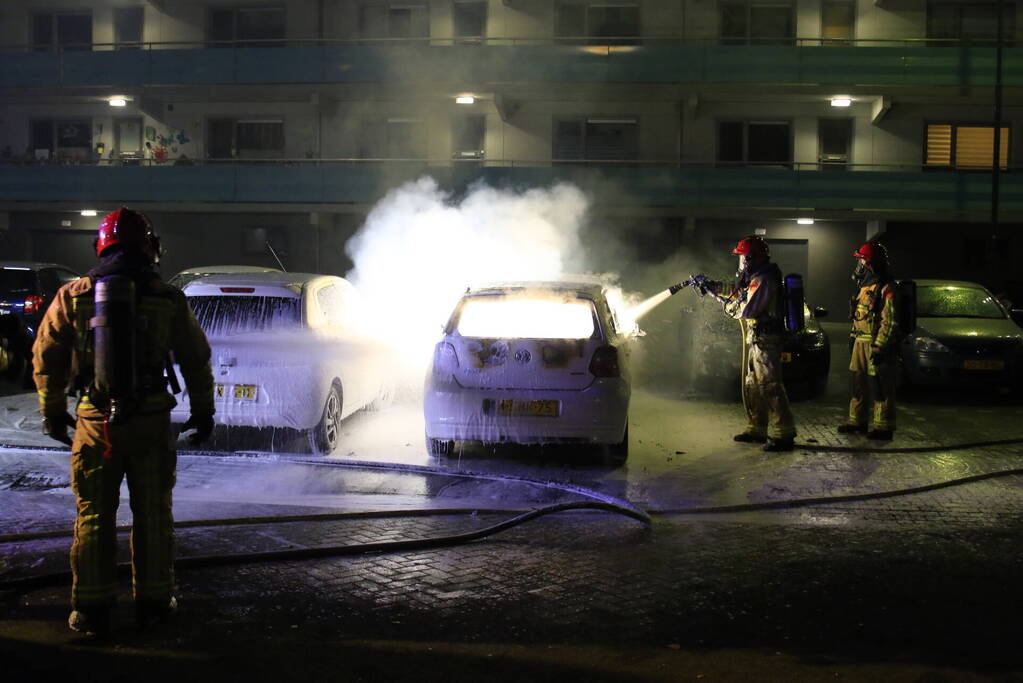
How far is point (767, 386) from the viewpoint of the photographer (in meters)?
9.29

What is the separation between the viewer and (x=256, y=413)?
830 cm

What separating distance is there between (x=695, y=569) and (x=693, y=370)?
28.7 feet

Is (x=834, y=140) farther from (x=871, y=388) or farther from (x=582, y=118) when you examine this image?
(x=871, y=388)

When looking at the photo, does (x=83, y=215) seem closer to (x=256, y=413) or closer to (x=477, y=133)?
(x=477, y=133)

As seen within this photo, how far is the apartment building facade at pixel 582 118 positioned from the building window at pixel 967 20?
0.06 meters

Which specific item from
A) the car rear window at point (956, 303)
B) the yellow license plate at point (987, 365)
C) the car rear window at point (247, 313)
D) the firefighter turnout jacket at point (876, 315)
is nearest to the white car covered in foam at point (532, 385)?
the car rear window at point (247, 313)

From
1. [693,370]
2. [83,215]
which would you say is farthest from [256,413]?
[83,215]

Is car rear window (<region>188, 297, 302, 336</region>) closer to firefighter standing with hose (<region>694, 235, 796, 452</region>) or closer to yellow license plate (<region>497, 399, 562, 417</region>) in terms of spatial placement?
yellow license plate (<region>497, 399, 562, 417</region>)

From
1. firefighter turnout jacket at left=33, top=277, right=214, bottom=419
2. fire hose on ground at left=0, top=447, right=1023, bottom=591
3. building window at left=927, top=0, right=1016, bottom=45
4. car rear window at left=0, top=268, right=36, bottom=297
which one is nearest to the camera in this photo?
firefighter turnout jacket at left=33, top=277, right=214, bottom=419

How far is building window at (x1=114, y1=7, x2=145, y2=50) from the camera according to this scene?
2741 cm

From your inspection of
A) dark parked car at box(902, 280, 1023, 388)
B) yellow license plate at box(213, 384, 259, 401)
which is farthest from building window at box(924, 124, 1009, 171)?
yellow license plate at box(213, 384, 259, 401)

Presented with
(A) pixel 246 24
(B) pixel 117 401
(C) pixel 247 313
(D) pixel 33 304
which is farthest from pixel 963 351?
(A) pixel 246 24

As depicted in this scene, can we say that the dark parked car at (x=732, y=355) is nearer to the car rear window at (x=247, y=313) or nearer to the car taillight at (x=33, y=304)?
the car rear window at (x=247, y=313)

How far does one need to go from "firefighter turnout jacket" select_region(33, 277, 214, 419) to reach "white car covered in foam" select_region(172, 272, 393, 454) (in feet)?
12.0
